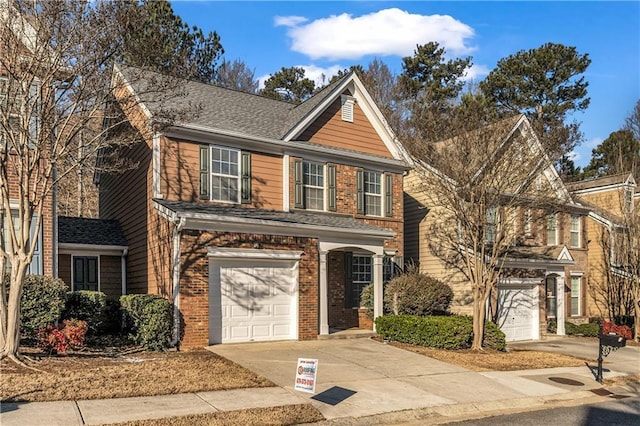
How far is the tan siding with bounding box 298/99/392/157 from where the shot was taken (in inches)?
804

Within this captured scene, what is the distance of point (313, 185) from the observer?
20.1 m

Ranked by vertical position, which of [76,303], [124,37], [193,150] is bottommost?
[76,303]

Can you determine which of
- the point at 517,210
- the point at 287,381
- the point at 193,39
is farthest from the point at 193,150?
the point at 193,39

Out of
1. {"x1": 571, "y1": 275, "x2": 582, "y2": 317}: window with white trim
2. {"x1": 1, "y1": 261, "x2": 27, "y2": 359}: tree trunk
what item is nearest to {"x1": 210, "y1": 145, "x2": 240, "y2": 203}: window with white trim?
{"x1": 1, "y1": 261, "x2": 27, "y2": 359}: tree trunk

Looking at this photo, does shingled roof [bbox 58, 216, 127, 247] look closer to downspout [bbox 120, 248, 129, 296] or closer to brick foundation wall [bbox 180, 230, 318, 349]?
downspout [bbox 120, 248, 129, 296]

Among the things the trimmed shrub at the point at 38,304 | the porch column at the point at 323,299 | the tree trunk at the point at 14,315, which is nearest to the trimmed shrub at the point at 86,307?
the trimmed shrub at the point at 38,304

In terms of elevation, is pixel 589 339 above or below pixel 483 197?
below

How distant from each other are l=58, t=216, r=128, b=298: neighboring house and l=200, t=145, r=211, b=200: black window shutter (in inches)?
150

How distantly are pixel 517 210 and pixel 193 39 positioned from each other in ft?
80.2

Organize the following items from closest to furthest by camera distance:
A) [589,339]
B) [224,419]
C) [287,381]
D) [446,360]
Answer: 1. [224,419]
2. [287,381]
3. [446,360]
4. [589,339]

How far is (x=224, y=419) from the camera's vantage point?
8.68 meters

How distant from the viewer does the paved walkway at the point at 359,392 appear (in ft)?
28.8

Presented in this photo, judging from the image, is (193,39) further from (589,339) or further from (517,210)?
(589,339)

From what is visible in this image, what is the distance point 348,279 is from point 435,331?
424 centimetres
